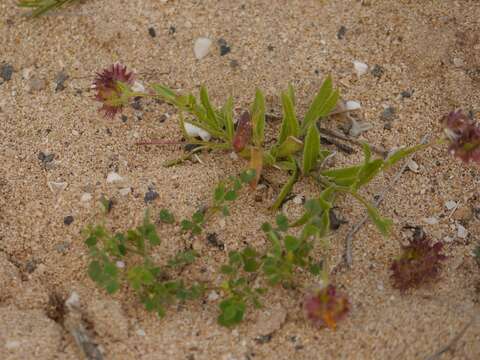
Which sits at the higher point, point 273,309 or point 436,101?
point 436,101

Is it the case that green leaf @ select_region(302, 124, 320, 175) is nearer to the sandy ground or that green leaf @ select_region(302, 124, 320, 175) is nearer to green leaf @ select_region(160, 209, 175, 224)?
the sandy ground

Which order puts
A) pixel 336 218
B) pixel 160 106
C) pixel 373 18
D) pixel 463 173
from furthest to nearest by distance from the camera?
pixel 373 18 < pixel 160 106 < pixel 463 173 < pixel 336 218

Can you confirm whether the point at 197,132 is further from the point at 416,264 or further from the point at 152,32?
the point at 416,264

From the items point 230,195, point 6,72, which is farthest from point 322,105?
point 6,72

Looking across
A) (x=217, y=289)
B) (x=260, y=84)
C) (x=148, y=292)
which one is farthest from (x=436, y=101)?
(x=148, y=292)

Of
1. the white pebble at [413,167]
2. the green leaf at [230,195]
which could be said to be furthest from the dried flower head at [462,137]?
the green leaf at [230,195]

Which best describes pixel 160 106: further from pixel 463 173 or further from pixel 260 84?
pixel 463 173

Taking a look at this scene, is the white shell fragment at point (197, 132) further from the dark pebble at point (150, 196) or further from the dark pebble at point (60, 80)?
the dark pebble at point (60, 80)

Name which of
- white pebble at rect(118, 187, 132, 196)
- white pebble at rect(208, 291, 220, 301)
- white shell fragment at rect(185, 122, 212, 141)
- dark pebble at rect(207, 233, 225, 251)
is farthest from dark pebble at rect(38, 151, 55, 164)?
white pebble at rect(208, 291, 220, 301)
